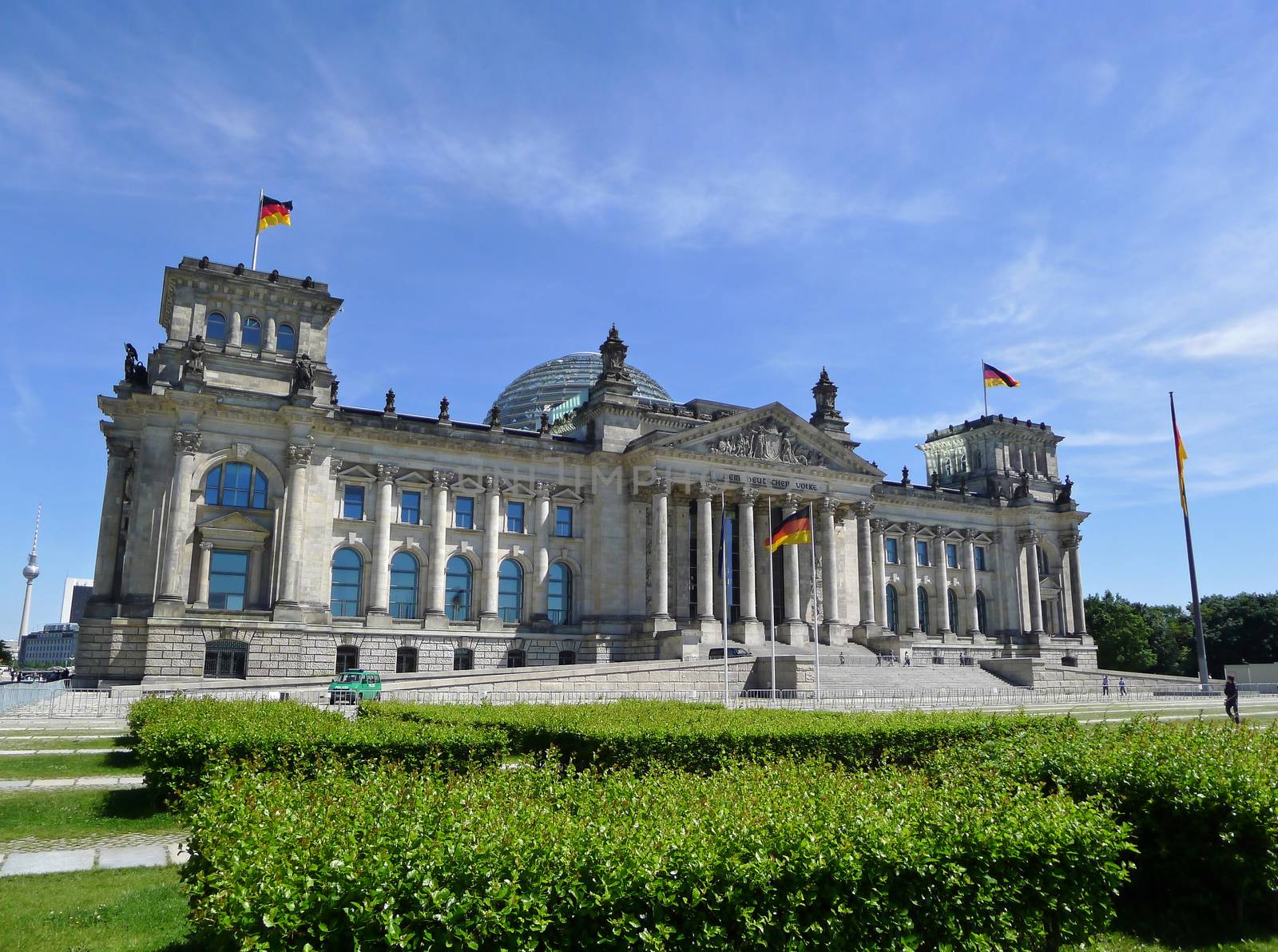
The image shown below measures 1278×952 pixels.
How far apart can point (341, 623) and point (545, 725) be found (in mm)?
41980

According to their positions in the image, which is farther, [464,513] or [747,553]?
[747,553]

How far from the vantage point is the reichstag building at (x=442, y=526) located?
53.5 metres

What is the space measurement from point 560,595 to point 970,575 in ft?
137

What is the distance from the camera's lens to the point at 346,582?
196ft

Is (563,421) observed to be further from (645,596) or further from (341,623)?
(341,623)

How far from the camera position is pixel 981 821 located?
9.56m

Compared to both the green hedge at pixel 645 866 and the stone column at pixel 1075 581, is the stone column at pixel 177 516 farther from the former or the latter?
the stone column at pixel 1075 581

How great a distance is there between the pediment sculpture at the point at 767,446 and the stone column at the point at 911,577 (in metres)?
17.0

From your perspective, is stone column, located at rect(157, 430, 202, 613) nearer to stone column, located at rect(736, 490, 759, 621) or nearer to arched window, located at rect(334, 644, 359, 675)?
arched window, located at rect(334, 644, 359, 675)

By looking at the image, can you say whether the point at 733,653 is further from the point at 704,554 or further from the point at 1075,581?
the point at 1075,581

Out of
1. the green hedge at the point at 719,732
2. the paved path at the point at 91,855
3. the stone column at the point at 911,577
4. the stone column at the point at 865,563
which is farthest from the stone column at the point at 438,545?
the paved path at the point at 91,855

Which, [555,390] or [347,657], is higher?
[555,390]

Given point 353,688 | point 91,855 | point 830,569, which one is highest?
point 830,569

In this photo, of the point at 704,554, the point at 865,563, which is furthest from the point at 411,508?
the point at 865,563
